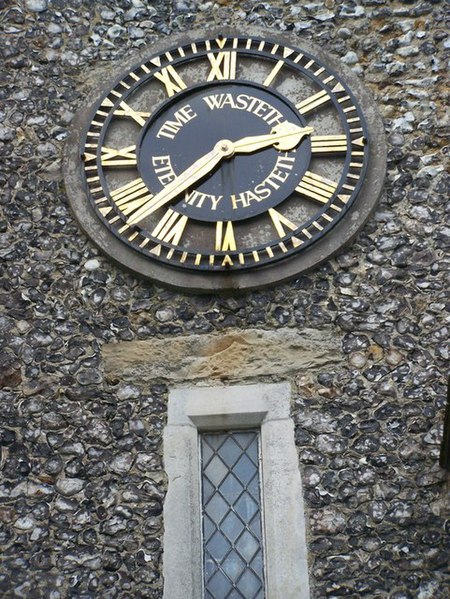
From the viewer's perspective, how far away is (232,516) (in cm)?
882

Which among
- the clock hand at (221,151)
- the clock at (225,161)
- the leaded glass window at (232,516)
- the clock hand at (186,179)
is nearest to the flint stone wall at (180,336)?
the clock at (225,161)

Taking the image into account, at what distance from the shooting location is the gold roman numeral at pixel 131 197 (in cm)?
962

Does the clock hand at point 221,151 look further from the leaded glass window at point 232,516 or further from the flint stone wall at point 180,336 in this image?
the leaded glass window at point 232,516

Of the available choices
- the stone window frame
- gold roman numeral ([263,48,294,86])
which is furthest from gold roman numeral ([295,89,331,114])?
the stone window frame

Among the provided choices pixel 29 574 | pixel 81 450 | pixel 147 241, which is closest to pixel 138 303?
pixel 147 241

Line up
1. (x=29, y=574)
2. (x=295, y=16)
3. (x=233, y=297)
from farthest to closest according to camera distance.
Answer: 1. (x=295, y=16)
2. (x=233, y=297)
3. (x=29, y=574)

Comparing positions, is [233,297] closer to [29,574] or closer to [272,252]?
[272,252]

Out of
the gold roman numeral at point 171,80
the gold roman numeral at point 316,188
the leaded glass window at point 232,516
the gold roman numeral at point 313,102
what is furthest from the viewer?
the gold roman numeral at point 171,80

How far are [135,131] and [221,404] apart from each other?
1.99 meters

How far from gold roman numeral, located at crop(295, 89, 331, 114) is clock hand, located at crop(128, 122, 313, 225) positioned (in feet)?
0.41

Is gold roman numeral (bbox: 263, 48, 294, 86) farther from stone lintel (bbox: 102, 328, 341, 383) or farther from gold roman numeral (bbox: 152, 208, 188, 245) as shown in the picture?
stone lintel (bbox: 102, 328, 341, 383)

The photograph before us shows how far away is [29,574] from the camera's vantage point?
8531 mm

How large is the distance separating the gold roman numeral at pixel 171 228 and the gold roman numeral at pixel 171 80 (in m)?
0.89

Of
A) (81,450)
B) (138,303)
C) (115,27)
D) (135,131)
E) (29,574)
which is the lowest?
(29,574)
